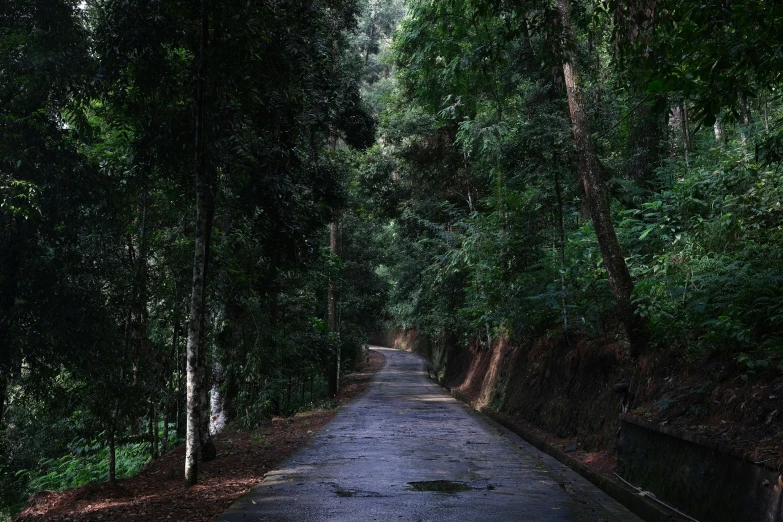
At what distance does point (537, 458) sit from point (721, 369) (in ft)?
14.8

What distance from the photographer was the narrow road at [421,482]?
6.56m

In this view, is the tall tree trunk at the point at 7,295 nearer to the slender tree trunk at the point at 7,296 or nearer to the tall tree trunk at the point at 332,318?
the slender tree trunk at the point at 7,296

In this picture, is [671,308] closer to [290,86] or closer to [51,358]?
[290,86]

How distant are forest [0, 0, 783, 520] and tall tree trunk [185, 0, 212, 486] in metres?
0.03

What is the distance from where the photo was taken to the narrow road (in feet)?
21.5

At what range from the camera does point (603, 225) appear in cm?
984

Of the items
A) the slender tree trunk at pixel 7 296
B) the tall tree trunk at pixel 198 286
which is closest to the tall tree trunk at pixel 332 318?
the slender tree trunk at pixel 7 296

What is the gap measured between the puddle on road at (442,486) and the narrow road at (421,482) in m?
0.01

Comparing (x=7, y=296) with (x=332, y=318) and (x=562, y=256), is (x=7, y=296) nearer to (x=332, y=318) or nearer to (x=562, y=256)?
(x=562, y=256)

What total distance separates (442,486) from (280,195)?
4895mm

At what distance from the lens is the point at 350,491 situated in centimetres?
757

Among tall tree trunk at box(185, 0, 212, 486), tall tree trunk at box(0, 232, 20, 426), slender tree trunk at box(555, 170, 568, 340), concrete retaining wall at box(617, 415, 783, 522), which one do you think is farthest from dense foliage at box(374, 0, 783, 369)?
tall tree trunk at box(0, 232, 20, 426)

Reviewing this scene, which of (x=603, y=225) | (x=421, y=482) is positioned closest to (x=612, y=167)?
(x=603, y=225)

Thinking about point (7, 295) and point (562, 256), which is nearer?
point (7, 295)
